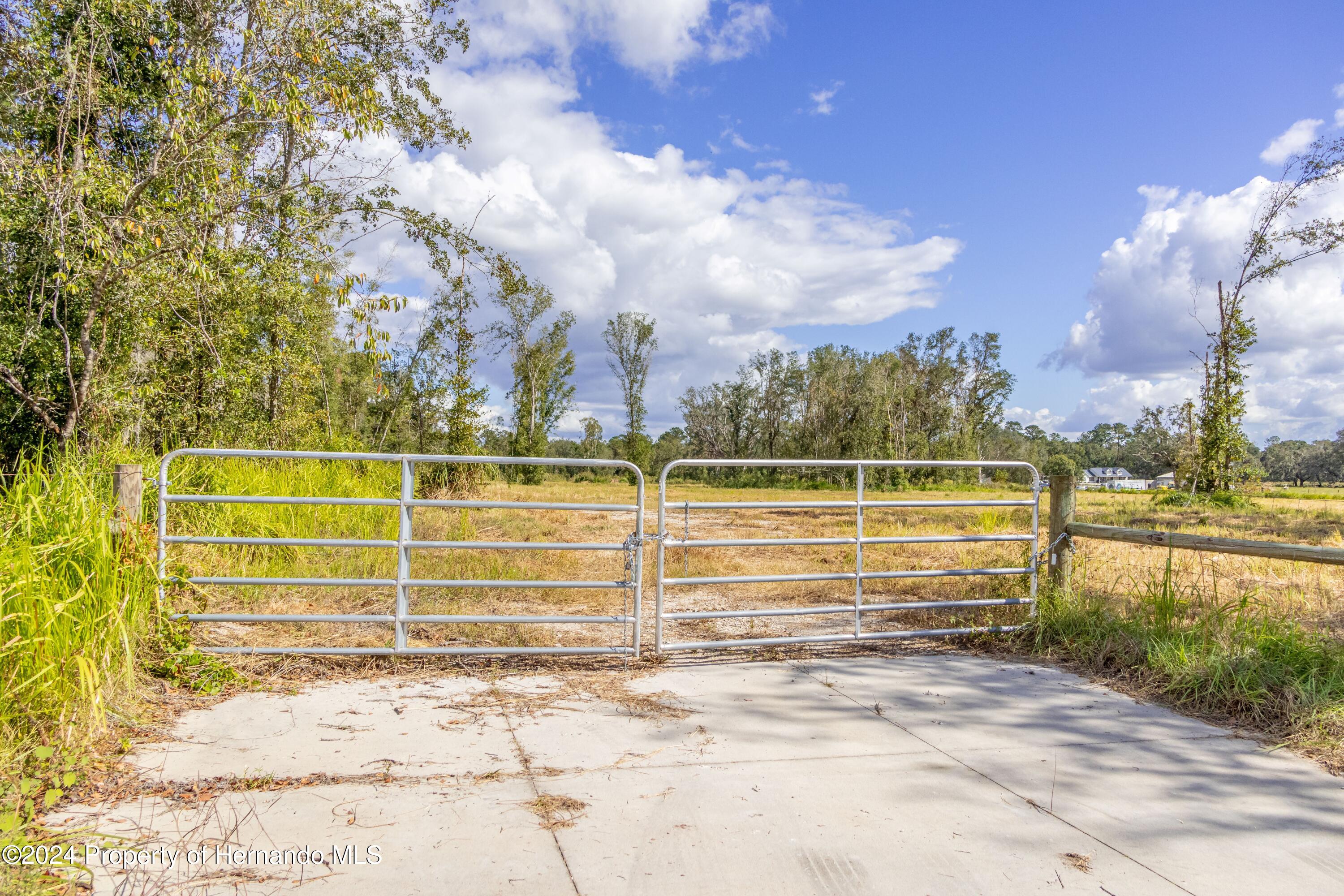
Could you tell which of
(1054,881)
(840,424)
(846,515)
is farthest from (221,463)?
(840,424)

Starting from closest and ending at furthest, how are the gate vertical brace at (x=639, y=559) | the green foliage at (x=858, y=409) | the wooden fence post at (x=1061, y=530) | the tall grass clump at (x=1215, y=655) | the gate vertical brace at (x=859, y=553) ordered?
the tall grass clump at (x=1215, y=655), the gate vertical brace at (x=639, y=559), the gate vertical brace at (x=859, y=553), the wooden fence post at (x=1061, y=530), the green foliage at (x=858, y=409)

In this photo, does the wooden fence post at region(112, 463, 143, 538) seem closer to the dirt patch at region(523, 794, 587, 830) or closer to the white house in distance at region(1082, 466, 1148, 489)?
the dirt patch at region(523, 794, 587, 830)

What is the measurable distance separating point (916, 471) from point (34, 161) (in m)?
44.5

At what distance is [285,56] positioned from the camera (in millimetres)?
7219

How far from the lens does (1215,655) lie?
4539 mm

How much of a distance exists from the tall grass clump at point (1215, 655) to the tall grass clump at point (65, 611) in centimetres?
571

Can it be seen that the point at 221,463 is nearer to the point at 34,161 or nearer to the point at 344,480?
the point at 344,480

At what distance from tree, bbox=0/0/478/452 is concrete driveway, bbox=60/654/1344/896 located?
3313 millimetres

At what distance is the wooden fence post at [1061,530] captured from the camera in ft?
19.6

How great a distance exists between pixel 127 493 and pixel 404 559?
178cm

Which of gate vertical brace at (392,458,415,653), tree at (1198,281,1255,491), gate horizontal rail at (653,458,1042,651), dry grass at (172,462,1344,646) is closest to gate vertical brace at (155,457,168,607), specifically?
dry grass at (172,462,1344,646)

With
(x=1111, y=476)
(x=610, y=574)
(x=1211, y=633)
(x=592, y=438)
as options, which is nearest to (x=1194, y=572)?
(x=1211, y=633)

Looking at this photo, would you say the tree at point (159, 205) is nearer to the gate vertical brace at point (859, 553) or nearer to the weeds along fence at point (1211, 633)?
the gate vertical brace at point (859, 553)

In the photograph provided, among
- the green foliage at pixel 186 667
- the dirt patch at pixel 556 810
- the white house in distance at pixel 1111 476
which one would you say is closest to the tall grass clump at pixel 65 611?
the green foliage at pixel 186 667
